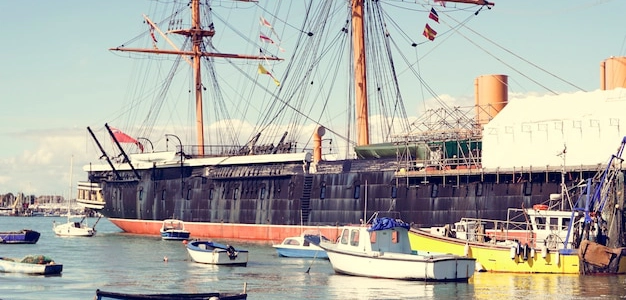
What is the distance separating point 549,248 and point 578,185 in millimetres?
7999

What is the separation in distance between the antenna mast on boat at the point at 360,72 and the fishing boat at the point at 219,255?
2502 cm

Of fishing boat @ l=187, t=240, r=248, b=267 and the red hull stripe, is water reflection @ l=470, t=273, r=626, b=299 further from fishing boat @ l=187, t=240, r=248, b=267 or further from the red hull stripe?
the red hull stripe

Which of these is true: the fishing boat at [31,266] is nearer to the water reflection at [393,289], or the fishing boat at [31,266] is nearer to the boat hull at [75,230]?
the water reflection at [393,289]

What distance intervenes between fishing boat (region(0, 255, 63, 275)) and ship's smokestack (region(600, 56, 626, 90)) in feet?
129

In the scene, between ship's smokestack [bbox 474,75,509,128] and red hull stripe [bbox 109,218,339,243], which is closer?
ship's smokestack [bbox 474,75,509,128]

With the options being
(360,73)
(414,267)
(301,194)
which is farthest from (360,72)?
(414,267)

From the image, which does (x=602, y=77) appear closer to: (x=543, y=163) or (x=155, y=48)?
(x=543, y=163)

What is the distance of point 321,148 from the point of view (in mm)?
86375

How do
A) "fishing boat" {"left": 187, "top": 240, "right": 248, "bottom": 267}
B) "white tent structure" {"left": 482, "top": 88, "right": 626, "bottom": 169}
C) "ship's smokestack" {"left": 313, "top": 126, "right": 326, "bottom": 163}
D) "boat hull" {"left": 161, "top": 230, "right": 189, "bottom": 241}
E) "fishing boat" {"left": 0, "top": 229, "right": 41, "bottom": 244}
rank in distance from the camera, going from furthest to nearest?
"boat hull" {"left": 161, "top": 230, "right": 189, "bottom": 241}
"fishing boat" {"left": 0, "top": 229, "right": 41, "bottom": 244}
"ship's smokestack" {"left": 313, "top": 126, "right": 326, "bottom": 163}
"white tent structure" {"left": 482, "top": 88, "right": 626, "bottom": 169}
"fishing boat" {"left": 187, "top": 240, "right": 248, "bottom": 267}

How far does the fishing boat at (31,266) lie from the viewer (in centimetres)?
5591

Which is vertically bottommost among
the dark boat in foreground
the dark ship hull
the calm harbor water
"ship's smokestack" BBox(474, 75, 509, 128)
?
the calm harbor water

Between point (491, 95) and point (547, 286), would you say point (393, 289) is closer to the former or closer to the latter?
point (547, 286)

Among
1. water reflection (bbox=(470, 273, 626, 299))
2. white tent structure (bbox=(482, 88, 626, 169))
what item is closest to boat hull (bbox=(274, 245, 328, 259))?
white tent structure (bbox=(482, 88, 626, 169))

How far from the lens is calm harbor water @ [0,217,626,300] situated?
4678cm
